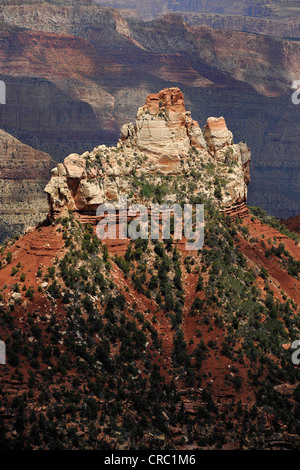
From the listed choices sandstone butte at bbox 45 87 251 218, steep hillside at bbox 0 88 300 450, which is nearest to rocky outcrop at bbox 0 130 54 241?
sandstone butte at bbox 45 87 251 218

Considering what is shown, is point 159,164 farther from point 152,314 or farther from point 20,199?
point 20,199

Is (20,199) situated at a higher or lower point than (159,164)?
higher

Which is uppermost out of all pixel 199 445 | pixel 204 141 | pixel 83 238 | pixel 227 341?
pixel 204 141

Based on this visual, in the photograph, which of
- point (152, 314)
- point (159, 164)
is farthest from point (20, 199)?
point (152, 314)

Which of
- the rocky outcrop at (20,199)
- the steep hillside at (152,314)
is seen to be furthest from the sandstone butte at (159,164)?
the rocky outcrop at (20,199)

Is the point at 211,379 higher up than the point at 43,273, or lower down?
lower down
